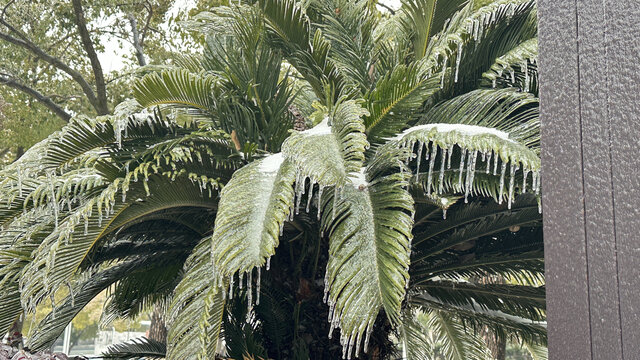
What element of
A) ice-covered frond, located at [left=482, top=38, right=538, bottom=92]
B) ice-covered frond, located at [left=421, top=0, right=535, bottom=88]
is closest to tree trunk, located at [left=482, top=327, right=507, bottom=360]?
ice-covered frond, located at [left=482, top=38, right=538, bottom=92]

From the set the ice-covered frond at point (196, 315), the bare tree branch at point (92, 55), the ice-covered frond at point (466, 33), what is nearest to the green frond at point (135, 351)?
the ice-covered frond at point (196, 315)

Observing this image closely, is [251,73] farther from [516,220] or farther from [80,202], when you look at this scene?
[516,220]

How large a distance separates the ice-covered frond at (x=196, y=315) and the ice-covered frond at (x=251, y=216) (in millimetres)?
446

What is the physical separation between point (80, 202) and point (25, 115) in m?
7.61

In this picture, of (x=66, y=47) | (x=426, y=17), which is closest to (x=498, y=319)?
(x=426, y=17)

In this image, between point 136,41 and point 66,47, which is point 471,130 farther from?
point 66,47

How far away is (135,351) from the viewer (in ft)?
17.6

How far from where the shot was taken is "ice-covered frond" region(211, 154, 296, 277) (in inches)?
111

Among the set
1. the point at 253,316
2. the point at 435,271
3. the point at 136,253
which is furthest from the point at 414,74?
the point at 136,253

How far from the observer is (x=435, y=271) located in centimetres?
491

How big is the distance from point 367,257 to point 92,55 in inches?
340

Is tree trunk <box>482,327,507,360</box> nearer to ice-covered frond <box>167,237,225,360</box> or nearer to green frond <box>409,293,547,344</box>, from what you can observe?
green frond <box>409,293,547,344</box>

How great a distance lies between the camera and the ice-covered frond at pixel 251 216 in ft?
9.29

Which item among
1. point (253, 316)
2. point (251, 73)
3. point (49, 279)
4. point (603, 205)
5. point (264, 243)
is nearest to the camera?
point (603, 205)
